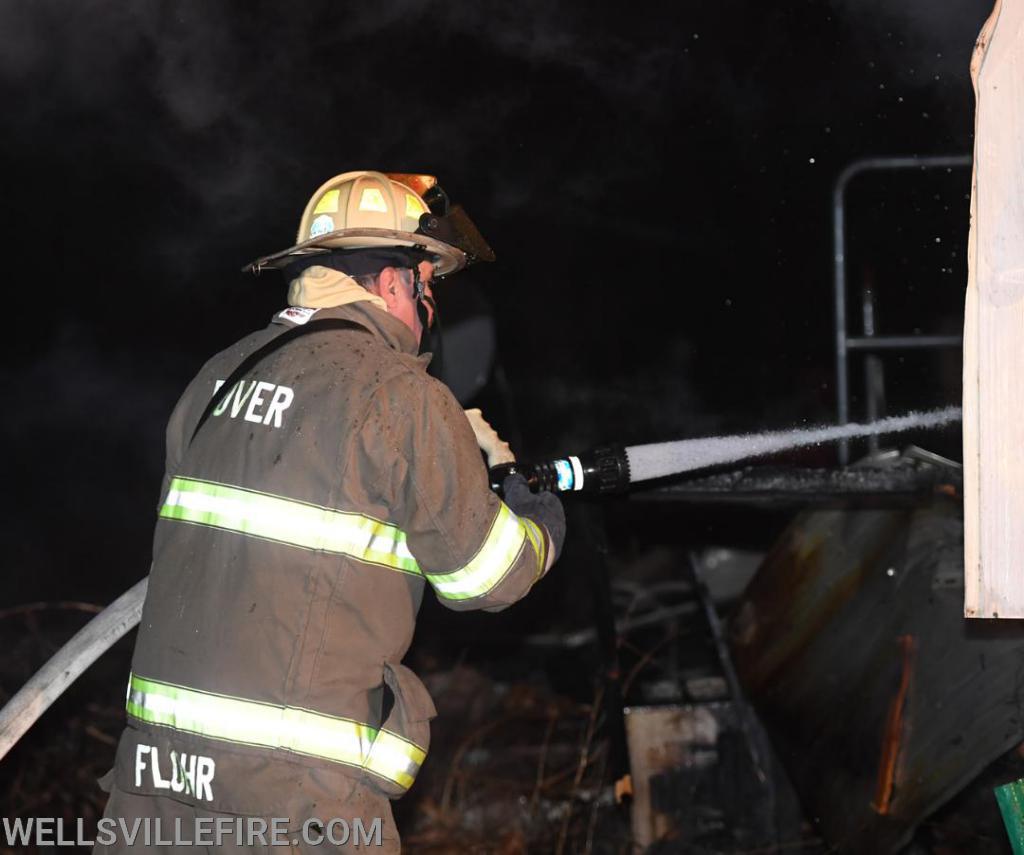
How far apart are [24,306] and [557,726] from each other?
11.4 ft

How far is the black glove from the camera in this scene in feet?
8.11

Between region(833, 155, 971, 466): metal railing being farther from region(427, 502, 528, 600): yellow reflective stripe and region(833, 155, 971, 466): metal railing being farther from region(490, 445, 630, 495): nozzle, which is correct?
region(427, 502, 528, 600): yellow reflective stripe

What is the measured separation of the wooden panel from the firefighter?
2.92 ft

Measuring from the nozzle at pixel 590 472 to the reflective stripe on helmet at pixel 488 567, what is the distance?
16.4 inches

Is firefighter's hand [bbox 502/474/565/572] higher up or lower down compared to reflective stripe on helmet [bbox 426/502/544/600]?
higher up

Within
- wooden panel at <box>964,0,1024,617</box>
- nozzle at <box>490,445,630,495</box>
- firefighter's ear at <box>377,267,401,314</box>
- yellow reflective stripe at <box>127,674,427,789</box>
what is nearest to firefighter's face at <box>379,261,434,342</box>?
firefighter's ear at <box>377,267,401,314</box>

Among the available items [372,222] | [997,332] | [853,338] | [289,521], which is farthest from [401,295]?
[853,338]

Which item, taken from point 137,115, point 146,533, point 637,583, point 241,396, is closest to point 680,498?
point 241,396

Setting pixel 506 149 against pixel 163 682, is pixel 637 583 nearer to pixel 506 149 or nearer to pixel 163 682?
pixel 506 149

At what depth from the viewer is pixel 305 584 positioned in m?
2.09

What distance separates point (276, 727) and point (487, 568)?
1.68ft

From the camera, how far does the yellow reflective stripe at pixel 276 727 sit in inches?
80.9

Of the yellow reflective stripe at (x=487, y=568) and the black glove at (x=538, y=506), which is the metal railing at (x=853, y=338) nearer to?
the black glove at (x=538, y=506)

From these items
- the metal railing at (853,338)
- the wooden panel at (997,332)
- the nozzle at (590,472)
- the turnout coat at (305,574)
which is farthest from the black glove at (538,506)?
the metal railing at (853,338)
